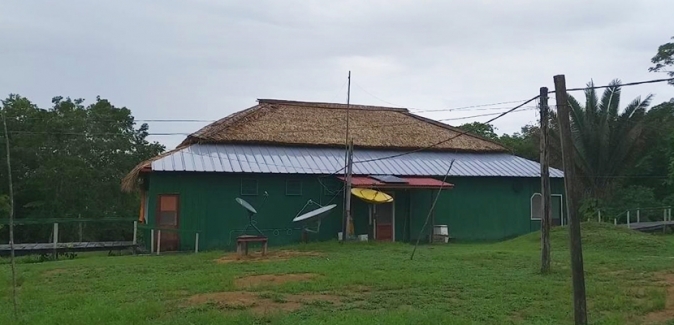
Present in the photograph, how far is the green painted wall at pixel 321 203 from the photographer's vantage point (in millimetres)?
20078

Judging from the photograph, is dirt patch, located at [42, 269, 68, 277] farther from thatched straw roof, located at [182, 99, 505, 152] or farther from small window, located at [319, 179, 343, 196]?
small window, located at [319, 179, 343, 196]

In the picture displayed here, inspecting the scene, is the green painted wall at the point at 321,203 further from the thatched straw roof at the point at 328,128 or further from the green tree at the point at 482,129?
the green tree at the point at 482,129

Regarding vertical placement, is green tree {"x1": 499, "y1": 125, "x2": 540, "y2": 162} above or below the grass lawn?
above

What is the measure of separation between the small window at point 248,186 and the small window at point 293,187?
1.09 metres

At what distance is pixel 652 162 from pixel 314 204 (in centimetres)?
2040

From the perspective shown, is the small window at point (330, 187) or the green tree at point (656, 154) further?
the green tree at point (656, 154)

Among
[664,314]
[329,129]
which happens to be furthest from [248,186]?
[664,314]

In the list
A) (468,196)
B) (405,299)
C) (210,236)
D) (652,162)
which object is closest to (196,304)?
(405,299)

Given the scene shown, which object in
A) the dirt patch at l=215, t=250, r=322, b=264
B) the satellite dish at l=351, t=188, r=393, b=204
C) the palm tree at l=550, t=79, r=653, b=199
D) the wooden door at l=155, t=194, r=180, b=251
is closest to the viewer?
the dirt patch at l=215, t=250, r=322, b=264

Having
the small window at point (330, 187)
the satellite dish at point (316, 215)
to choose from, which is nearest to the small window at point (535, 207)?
the small window at point (330, 187)

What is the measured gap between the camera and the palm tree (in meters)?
28.3

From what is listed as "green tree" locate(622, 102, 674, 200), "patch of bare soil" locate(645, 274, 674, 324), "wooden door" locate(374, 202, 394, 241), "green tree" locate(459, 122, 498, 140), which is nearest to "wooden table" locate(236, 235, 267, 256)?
"wooden door" locate(374, 202, 394, 241)

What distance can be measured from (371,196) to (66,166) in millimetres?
14745

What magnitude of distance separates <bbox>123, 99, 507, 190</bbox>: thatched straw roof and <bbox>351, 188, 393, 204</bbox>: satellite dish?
378cm
